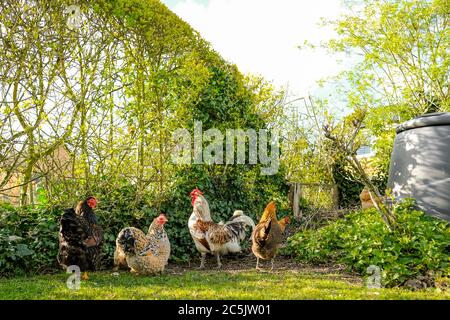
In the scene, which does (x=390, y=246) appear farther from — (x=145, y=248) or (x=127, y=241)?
(x=127, y=241)

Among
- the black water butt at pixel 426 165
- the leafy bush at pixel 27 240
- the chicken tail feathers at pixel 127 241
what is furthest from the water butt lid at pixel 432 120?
the leafy bush at pixel 27 240

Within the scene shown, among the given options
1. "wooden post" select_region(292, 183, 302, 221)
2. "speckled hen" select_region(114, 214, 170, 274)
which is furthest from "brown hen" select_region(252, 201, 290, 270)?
"wooden post" select_region(292, 183, 302, 221)

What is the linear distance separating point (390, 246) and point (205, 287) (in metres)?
2.63

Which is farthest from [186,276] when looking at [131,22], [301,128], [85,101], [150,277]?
[301,128]

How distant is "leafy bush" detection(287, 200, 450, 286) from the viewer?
209 inches

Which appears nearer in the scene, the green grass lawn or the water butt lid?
the green grass lawn

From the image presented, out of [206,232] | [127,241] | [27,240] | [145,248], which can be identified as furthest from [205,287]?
[27,240]

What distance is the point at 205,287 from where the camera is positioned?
16.0ft

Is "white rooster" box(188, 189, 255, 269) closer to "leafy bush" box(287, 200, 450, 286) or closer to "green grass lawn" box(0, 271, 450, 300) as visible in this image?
"green grass lawn" box(0, 271, 450, 300)

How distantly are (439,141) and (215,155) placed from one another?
152 inches

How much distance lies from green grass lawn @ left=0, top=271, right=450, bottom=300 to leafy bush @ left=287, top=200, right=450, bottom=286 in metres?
0.40

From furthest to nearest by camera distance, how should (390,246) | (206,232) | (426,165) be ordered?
(426,165) < (206,232) < (390,246)

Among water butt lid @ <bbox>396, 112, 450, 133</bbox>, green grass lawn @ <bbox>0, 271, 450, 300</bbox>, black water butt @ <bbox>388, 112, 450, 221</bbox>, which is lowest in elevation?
green grass lawn @ <bbox>0, 271, 450, 300</bbox>

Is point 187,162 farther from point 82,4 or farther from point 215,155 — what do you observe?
point 82,4
